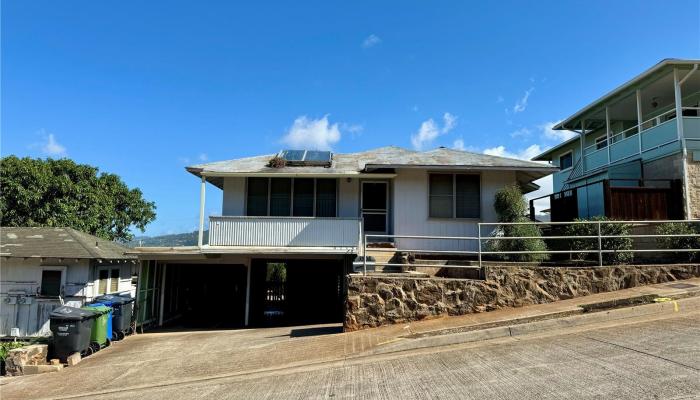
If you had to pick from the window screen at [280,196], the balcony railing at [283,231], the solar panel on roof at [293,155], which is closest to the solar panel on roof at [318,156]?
the solar panel on roof at [293,155]

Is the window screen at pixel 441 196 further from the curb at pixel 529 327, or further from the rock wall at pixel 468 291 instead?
the curb at pixel 529 327

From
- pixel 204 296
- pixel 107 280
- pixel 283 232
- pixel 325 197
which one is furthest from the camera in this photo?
pixel 204 296

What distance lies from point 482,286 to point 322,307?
1021 centimetres

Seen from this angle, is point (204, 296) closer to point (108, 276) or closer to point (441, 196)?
point (108, 276)

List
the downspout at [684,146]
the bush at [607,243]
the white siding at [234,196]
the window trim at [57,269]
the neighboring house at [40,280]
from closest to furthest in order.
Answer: the bush at [607,243] < the downspout at [684,146] < the white siding at [234,196] < the neighboring house at [40,280] < the window trim at [57,269]

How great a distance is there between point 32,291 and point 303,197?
11969mm

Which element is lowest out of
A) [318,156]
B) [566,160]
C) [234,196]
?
[234,196]

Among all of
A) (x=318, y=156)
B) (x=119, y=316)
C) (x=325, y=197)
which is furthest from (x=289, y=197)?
(x=119, y=316)

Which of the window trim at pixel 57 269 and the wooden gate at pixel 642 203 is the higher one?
the wooden gate at pixel 642 203

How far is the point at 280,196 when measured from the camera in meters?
15.7

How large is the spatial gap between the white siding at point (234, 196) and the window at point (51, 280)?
27.3ft

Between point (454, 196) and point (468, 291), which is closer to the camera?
point (468, 291)

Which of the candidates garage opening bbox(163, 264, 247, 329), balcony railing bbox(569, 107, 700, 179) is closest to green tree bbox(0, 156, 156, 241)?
garage opening bbox(163, 264, 247, 329)

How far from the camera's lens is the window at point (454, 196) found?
14672 mm
